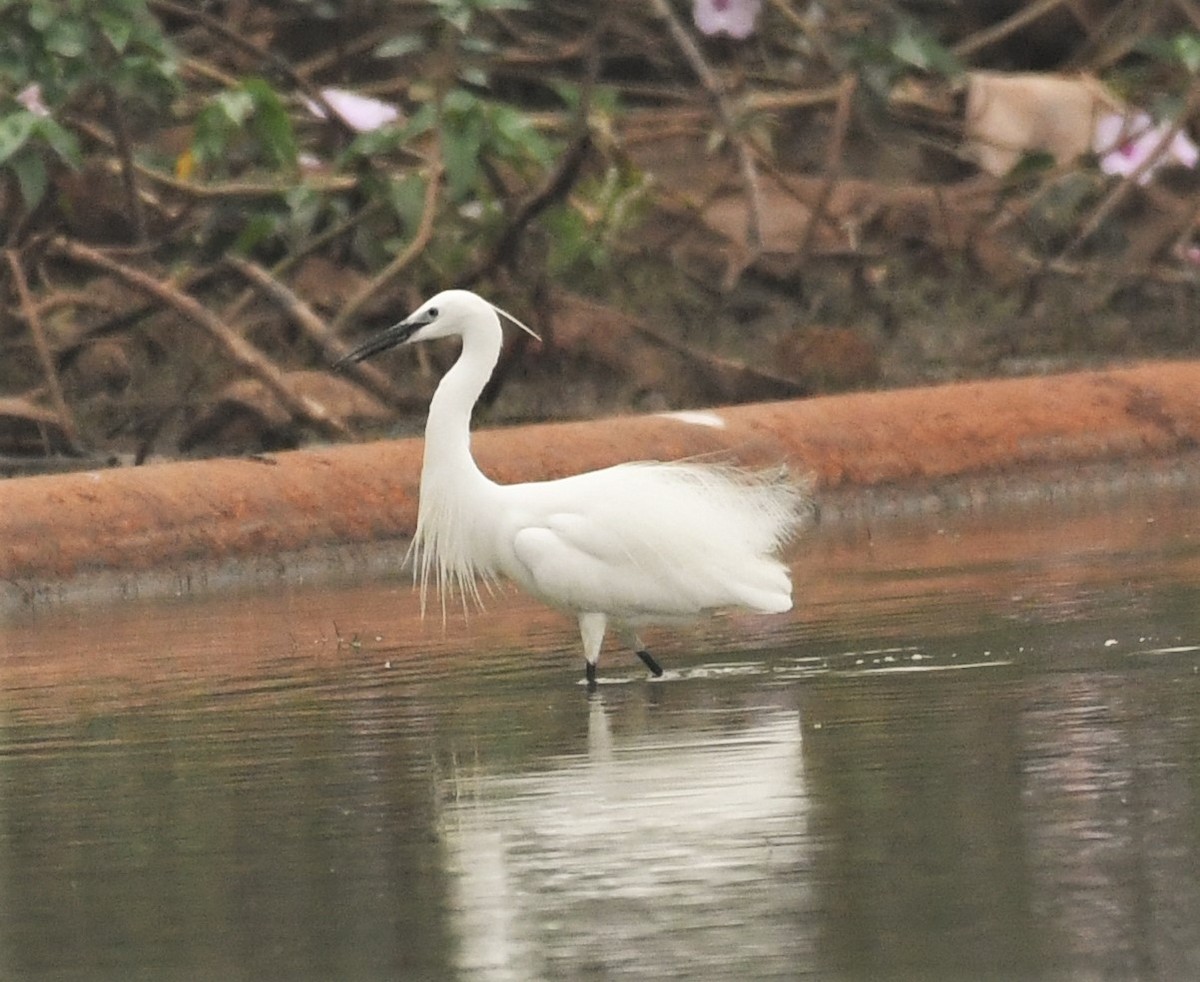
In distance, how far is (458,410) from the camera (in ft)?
30.7

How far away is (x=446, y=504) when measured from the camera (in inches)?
363

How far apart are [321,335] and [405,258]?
2.50 ft

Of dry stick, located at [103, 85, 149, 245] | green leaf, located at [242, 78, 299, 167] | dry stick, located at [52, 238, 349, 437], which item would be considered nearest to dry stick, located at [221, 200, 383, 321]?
green leaf, located at [242, 78, 299, 167]

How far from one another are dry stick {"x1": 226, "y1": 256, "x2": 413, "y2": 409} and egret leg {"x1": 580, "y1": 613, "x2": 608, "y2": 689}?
15.3ft

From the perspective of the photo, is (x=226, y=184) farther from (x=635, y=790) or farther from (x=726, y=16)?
(x=635, y=790)

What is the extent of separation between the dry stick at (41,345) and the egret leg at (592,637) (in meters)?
4.77

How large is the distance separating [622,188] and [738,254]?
2.90ft

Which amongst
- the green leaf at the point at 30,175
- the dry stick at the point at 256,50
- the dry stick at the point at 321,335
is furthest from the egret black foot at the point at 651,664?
the dry stick at the point at 256,50

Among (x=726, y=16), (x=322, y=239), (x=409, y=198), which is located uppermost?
(x=726, y=16)

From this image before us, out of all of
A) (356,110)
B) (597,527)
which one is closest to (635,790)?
(597,527)

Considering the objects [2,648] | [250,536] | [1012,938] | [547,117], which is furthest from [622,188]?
[1012,938]

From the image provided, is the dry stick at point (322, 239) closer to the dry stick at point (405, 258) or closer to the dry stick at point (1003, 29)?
the dry stick at point (405, 258)

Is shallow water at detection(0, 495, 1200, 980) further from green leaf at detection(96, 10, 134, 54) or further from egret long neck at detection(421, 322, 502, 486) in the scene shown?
green leaf at detection(96, 10, 134, 54)

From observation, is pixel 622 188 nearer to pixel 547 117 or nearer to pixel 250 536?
pixel 547 117
